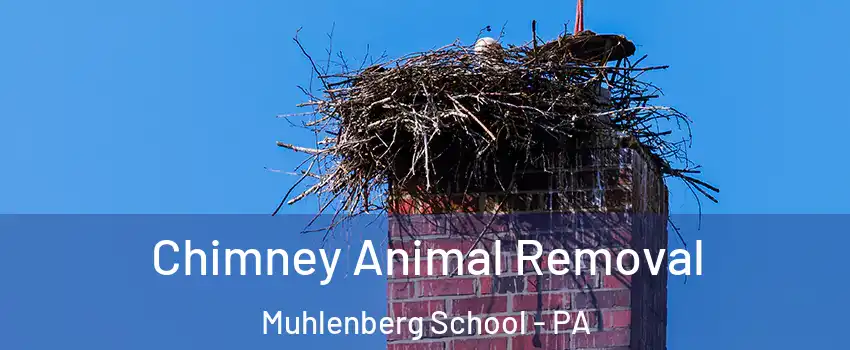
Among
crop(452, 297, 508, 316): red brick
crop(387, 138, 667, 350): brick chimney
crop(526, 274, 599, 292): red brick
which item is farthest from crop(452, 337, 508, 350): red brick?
crop(526, 274, 599, 292): red brick

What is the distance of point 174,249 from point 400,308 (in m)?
2.16

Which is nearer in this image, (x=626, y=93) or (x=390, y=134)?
(x=390, y=134)

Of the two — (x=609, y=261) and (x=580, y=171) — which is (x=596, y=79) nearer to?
(x=580, y=171)

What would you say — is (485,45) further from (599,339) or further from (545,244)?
(599,339)

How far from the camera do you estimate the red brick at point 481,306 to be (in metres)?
4.41

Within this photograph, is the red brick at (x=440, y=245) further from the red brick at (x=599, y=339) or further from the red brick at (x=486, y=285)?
the red brick at (x=599, y=339)

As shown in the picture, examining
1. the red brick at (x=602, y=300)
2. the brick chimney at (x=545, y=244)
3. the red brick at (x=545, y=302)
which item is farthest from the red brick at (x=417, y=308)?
the red brick at (x=602, y=300)

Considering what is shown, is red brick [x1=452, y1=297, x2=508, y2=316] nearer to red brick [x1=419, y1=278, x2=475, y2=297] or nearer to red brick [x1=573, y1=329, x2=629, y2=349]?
red brick [x1=419, y1=278, x2=475, y2=297]

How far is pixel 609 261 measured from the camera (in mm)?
4438

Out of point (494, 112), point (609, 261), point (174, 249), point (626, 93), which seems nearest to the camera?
point (609, 261)

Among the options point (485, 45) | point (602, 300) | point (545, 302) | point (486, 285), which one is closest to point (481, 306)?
point (486, 285)

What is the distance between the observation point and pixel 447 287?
14.7ft

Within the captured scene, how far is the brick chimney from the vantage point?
4352mm

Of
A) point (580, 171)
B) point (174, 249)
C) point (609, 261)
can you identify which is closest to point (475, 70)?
point (580, 171)
